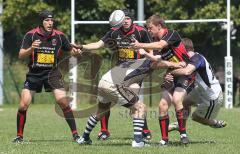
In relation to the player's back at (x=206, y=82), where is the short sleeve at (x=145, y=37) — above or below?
above

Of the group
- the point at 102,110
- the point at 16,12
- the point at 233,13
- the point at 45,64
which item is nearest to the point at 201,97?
the point at 102,110

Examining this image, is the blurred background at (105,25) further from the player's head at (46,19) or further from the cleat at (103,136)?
the player's head at (46,19)

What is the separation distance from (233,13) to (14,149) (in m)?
18.9

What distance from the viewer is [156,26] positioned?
34.1ft

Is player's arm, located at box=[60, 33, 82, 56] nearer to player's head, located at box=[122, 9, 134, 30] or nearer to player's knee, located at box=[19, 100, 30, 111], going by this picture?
player's head, located at box=[122, 9, 134, 30]

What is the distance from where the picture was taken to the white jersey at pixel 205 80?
11.0 m

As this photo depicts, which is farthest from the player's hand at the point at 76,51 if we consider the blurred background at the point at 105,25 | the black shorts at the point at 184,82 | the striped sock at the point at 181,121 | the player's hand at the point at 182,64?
the blurred background at the point at 105,25

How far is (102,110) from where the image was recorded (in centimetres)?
1082

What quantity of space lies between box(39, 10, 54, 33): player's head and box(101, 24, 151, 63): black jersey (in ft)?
3.08

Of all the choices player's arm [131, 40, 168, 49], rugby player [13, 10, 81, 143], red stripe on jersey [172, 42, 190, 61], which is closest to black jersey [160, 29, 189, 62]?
red stripe on jersey [172, 42, 190, 61]

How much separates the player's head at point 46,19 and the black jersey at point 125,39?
3.08ft

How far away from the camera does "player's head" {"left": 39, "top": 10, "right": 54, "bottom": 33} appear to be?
11195mm

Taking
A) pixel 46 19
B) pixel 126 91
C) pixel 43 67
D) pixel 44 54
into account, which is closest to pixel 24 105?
pixel 43 67

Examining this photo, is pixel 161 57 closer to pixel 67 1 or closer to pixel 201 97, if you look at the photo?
pixel 201 97
